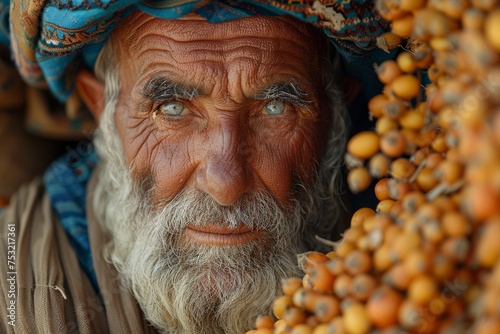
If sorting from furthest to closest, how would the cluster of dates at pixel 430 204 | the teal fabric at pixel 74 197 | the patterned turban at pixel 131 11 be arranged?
the teal fabric at pixel 74 197, the patterned turban at pixel 131 11, the cluster of dates at pixel 430 204

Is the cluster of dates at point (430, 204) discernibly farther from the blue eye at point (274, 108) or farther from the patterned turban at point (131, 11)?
the blue eye at point (274, 108)

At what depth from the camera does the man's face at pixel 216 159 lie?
184cm

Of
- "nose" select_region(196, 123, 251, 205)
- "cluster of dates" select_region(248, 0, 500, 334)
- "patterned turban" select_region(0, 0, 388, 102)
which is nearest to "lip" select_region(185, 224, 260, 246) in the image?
"nose" select_region(196, 123, 251, 205)

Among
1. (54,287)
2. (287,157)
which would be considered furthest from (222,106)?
(54,287)

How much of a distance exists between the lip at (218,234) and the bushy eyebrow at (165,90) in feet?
1.29

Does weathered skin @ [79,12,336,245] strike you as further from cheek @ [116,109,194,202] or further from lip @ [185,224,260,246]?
lip @ [185,224,260,246]

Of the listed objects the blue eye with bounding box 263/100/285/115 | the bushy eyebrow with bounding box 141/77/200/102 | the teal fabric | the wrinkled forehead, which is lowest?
the teal fabric

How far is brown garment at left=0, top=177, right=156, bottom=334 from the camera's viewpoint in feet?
6.21

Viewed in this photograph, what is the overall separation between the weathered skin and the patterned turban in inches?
2.2

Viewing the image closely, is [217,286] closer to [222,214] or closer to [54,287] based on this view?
[222,214]

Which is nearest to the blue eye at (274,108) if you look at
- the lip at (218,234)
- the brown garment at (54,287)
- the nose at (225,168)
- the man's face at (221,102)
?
the man's face at (221,102)

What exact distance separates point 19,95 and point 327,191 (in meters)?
1.48

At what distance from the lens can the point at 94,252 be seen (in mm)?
2186

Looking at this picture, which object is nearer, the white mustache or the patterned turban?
the patterned turban
